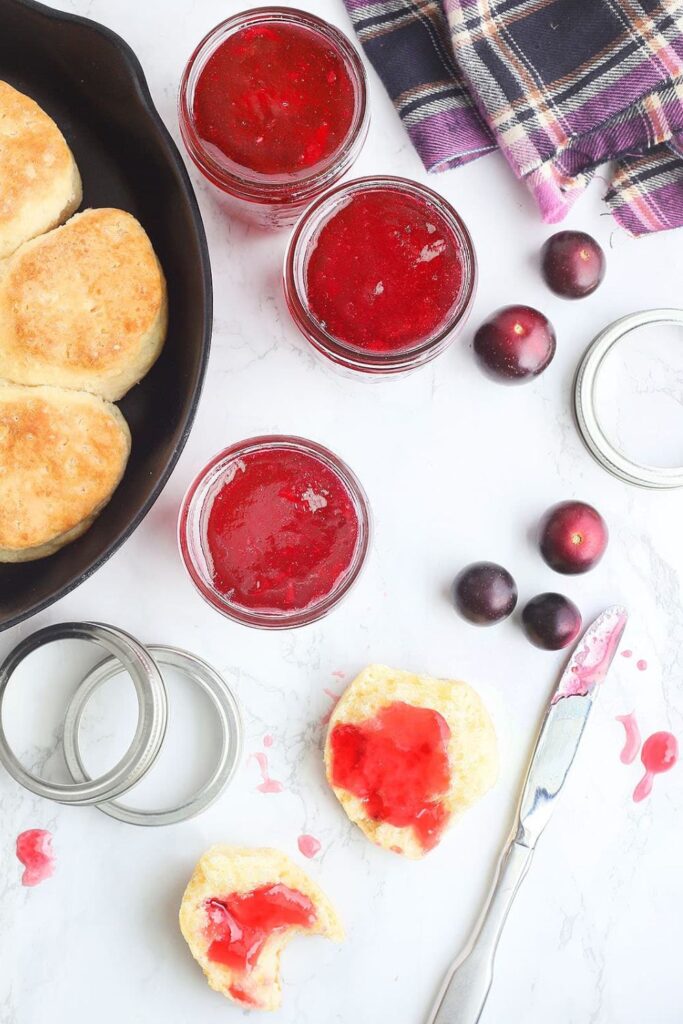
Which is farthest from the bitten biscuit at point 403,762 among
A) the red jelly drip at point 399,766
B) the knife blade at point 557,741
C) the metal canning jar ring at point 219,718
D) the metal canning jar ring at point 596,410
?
the metal canning jar ring at point 596,410

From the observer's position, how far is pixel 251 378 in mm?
2064

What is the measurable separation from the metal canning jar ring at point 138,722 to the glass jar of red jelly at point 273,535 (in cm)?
23

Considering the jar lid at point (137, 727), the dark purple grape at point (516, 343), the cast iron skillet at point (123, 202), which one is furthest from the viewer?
the dark purple grape at point (516, 343)

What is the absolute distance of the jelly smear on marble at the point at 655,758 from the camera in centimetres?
212

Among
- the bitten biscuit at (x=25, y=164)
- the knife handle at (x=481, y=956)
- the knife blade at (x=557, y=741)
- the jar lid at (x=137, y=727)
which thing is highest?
the bitten biscuit at (x=25, y=164)

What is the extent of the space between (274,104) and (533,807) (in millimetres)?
1633

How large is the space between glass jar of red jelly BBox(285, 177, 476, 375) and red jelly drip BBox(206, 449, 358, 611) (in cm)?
29

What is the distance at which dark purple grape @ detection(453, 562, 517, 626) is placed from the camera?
78.3 inches

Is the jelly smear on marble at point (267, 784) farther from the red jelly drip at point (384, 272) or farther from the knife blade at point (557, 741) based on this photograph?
the red jelly drip at point (384, 272)

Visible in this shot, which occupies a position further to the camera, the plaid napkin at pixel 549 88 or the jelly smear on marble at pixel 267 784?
the jelly smear on marble at pixel 267 784

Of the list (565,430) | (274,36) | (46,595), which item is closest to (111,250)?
(274,36)

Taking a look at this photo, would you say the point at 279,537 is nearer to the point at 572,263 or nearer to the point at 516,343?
the point at 516,343

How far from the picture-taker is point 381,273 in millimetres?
1781

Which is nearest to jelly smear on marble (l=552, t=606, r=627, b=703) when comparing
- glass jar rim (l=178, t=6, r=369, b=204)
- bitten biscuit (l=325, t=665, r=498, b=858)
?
bitten biscuit (l=325, t=665, r=498, b=858)
